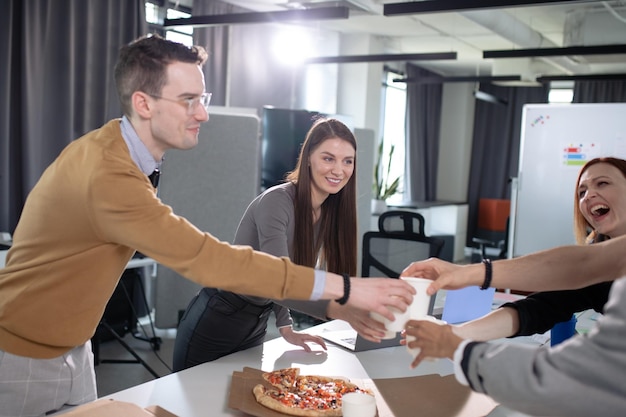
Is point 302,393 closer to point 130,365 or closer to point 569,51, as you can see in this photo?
point 130,365

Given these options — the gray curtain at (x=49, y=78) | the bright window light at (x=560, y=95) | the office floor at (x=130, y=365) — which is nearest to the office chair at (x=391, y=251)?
the office floor at (x=130, y=365)

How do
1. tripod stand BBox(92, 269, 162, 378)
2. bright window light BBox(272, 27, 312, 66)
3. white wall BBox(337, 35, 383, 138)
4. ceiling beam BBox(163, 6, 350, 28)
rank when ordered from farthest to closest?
Answer: white wall BBox(337, 35, 383, 138)
bright window light BBox(272, 27, 312, 66)
tripod stand BBox(92, 269, 162, 378)
ceiling beam BBox(163, 6, 350, 28)

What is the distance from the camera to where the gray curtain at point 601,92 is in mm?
9078

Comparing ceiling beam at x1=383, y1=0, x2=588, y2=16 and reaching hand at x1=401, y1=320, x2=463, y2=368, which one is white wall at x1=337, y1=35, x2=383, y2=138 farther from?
reaching hand at x1=401, y1=320, x2=463, y2=368

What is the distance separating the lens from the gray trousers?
1374 mm

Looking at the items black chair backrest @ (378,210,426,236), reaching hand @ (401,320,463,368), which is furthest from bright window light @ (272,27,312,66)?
reaching hand @ (401,320,463,368)

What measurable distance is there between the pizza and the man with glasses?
26 cm

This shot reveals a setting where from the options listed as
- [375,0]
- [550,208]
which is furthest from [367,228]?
[375,0]

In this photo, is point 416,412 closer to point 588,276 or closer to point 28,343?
point 588,276

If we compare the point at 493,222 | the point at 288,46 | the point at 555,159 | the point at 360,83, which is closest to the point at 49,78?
the point at 288,46

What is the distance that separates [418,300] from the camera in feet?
4.37

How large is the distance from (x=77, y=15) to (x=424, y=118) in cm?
626

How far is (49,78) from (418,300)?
433cm

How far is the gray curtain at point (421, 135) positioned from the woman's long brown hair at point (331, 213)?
24.3 feet
